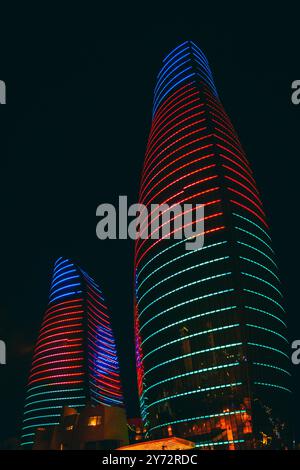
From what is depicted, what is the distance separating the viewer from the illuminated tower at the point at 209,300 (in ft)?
280

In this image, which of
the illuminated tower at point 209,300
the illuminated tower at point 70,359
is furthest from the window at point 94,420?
the illuminated tower at point 70,359

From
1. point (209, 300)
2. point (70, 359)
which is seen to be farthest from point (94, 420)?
point (70, 359)

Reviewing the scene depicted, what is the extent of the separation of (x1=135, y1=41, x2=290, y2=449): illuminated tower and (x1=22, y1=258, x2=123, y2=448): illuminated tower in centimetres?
4205

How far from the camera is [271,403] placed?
86062 mm

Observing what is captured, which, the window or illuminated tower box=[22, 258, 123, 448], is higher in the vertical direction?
illuminated tower box=[22, 258, 123, 448]

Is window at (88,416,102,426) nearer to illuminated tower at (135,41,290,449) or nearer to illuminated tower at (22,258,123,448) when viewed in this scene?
illuminated tower at (135,41,290,449)

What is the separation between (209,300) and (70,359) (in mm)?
69777

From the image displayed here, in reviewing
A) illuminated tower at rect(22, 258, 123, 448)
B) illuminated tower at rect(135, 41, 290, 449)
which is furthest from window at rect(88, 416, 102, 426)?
illuminated tower at rect(22, 258, 123, 448)

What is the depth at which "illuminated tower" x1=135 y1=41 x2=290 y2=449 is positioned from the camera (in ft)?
280
